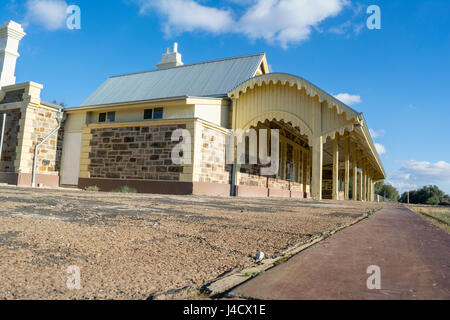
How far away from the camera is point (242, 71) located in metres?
15.3

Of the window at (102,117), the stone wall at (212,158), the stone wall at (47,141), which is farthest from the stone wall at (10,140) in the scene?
the stone wall at (212,158)

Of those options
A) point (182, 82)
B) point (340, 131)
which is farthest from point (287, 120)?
point (182, 82)

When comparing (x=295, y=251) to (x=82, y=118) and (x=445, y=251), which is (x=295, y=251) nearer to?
(x=445, y=251)

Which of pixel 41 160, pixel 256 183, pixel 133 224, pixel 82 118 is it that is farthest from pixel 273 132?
pixel 133 224

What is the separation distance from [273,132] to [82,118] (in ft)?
29.3

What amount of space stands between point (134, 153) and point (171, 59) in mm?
13062

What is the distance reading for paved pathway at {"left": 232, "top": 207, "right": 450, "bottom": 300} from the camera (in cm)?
101

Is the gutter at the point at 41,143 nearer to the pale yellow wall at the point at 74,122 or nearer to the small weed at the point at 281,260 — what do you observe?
the pale yellow wall at the point at 74,122

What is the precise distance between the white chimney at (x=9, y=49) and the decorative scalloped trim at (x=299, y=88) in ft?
41.9

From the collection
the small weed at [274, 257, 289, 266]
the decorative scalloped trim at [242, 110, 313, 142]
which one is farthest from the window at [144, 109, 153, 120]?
the small weed at [274, 257, 289, 266]

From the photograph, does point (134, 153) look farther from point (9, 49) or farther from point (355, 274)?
point (9, 49)

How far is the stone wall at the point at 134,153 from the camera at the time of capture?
431 inches
